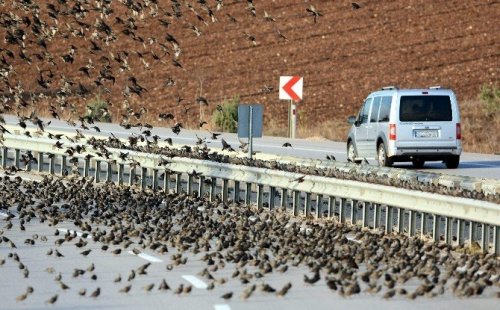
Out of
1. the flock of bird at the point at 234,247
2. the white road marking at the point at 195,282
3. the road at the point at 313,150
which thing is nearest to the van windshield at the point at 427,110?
the road at the point at 313,150

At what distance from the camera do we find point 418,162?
111ft

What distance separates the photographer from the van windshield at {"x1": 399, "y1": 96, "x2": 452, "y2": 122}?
106ft

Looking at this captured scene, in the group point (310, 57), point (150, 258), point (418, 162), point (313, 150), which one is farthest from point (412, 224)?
point (310, 57)

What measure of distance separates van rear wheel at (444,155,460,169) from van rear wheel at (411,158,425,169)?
0.55 metres

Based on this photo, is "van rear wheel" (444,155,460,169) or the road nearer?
the road

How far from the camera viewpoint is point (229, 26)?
263 ft

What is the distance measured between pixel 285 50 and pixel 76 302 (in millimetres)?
61731

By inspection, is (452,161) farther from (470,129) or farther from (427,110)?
(470,129)

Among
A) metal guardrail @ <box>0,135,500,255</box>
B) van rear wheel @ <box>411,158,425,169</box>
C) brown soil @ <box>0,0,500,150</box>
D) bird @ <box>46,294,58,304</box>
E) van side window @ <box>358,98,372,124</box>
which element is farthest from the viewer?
brown soil @ <box>0,0,500,150</box>

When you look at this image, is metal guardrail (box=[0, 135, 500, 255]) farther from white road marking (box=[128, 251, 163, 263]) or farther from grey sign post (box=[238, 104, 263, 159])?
white road marking (box=[128, 251, 163, 263])

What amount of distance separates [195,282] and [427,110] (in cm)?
1890

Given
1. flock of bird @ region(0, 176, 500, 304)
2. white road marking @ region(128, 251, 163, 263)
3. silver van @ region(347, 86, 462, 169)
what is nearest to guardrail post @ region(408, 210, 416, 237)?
flock of bird @ region(0, 176, 500, 304)

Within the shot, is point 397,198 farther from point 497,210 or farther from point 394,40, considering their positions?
point 394,40

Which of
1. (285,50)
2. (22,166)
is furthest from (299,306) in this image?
(285,50)
